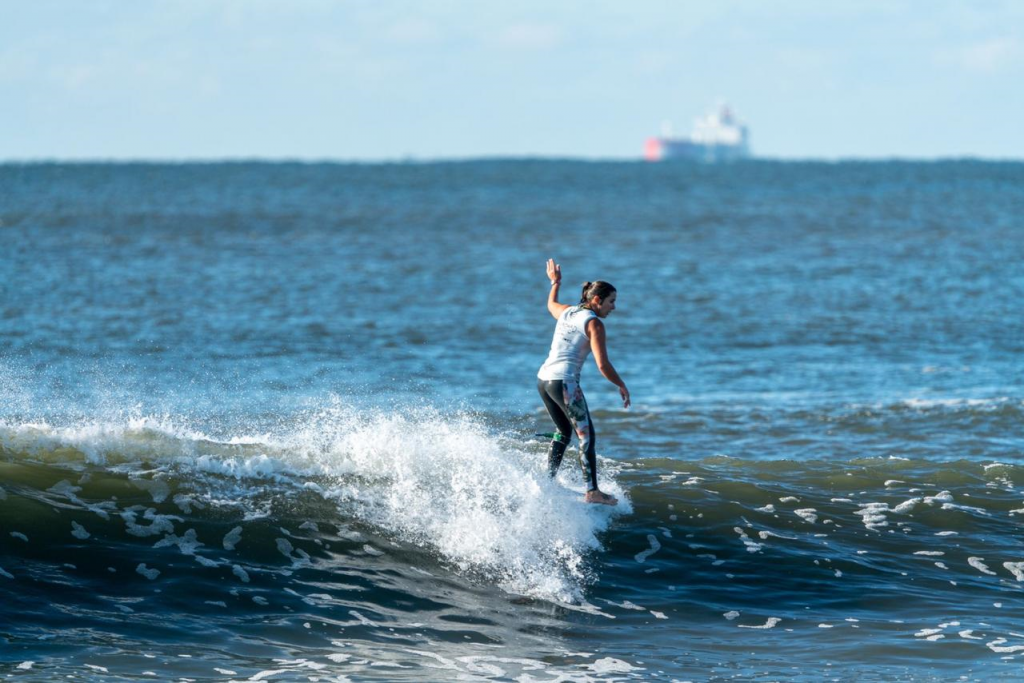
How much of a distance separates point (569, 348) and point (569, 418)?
57cm

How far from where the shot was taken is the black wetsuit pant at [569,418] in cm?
1038

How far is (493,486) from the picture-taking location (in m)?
11.2

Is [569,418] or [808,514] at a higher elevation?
[569,418]

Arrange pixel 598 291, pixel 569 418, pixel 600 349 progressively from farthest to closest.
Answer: pixel 569 418
pixel 598 291
pixel 600 349

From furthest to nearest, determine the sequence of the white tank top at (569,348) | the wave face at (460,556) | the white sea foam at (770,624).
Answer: the white tank top at (569,348) → the white sea foam at (770,624) → the wave face at (460,556)

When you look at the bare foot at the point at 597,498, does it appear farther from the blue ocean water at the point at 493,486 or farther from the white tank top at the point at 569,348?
the white tank top at the point at 569,348

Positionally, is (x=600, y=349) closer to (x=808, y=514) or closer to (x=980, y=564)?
(x=808, y=514)

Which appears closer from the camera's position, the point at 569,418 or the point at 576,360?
the point at 576,360

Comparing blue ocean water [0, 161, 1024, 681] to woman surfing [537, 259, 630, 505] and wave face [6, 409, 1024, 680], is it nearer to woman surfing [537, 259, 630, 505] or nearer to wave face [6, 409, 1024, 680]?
wave face [6, 409, 1024, 680]

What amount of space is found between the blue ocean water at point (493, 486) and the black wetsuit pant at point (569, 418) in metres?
0.37

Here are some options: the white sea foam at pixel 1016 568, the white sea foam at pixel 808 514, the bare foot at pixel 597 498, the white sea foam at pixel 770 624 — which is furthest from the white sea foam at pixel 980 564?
the bare foot at pixel 597 498

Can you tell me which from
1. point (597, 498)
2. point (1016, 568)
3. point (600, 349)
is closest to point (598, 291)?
point (600, 349)

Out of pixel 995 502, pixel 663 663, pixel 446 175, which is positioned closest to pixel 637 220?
pixel 995 502

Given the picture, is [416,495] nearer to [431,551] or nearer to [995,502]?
[431,551]
